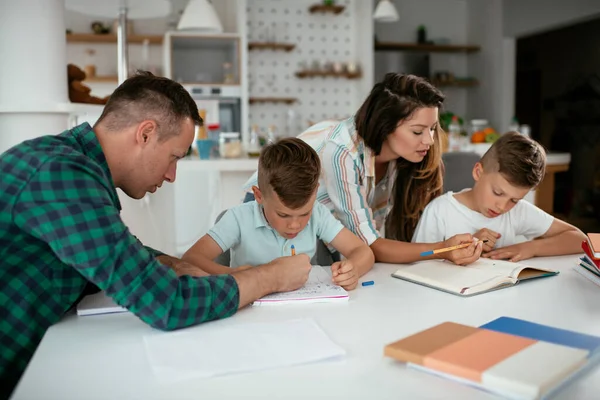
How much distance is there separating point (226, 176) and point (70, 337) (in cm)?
301

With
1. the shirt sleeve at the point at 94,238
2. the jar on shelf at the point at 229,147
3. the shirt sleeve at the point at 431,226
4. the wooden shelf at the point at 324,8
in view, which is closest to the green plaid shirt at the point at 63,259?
the shirt sleeve at the point at 94,238

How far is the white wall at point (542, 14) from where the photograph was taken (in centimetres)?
561

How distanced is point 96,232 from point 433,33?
6.98m

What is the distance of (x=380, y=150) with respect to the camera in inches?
73.7

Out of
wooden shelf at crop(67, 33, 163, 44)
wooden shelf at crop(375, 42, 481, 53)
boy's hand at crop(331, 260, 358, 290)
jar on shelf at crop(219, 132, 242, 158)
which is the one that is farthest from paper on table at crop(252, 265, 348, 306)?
wooden shelf at crop(375, 42, 481, 53)

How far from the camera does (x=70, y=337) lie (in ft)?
3.43

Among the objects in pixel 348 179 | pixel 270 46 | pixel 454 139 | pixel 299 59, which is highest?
pixel 270 46

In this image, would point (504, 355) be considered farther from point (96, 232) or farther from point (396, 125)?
point (396, 125)

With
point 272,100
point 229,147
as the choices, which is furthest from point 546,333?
point 272,100

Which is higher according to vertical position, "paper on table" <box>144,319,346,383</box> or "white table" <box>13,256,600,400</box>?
"paper on table" <box>144,319,346,383</box>

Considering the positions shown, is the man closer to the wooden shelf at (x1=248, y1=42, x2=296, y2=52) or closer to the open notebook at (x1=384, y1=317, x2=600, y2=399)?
the open notebook at (x1=384, y1=317, x2=600, y2=399)

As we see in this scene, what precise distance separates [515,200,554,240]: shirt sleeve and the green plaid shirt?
1171mm

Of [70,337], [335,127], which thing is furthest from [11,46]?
[70,337]

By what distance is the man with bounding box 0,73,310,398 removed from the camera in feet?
3.16
